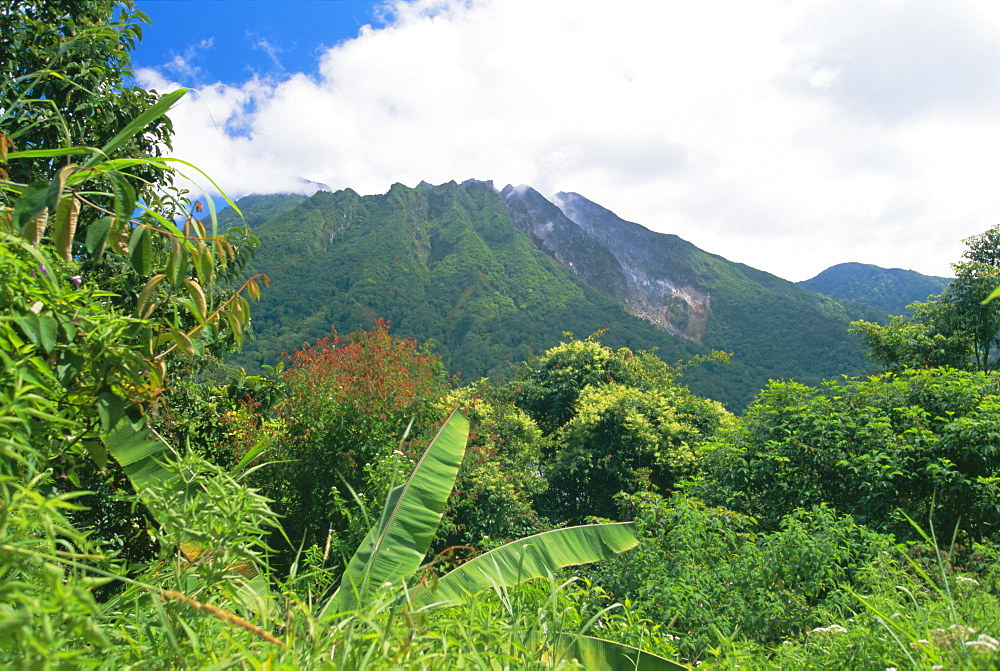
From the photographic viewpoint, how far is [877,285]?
105375mm

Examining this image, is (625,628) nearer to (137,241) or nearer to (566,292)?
(137,241)

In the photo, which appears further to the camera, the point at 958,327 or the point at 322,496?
the point at 958,327

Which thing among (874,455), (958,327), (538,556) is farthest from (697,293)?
(538,556)

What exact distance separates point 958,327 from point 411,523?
56.4 feet

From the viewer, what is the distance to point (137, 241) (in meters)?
1.66

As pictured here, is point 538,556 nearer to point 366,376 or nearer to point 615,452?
point 366,376

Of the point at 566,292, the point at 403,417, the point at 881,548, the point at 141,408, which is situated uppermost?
the point at 566,292

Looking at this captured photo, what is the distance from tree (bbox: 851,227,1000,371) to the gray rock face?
61.6 metres

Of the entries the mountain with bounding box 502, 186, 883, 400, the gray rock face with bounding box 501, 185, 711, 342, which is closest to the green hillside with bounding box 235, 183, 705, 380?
the mountain with bounding box 502, 186, 883, 400

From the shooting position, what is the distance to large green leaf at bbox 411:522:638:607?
3049 millimetres

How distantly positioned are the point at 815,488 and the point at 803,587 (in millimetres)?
2425

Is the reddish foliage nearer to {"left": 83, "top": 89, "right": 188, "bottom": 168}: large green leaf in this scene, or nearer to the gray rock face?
{"left": 83, "top": 89, "right": 188, "bottom": 168}: large green leaf

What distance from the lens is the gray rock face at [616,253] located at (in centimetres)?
8394

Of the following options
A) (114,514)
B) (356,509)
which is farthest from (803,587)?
(114,514)
